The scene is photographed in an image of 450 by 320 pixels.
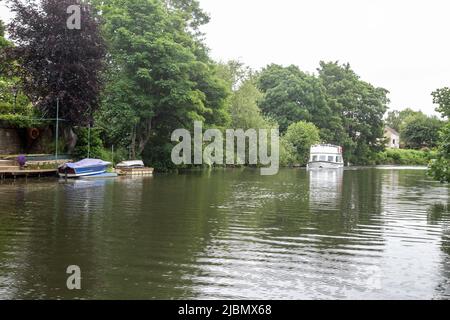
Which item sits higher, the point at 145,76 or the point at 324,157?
the point at 145,76

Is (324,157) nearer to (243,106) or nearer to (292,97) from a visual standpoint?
(243,106)

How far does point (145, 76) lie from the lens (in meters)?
40.9

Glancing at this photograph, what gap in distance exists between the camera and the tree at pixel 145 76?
136 ft

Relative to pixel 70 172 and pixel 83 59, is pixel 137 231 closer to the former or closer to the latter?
pixel 70 172

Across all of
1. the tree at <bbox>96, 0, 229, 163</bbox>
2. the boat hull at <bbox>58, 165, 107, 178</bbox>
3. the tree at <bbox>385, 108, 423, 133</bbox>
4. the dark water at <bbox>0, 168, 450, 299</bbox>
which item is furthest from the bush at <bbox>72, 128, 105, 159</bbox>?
the tree at <bbox>385, 108, 423, 133</bbox>

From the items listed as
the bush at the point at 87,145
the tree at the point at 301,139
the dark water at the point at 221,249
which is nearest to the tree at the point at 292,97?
the tree at the point at 301,139

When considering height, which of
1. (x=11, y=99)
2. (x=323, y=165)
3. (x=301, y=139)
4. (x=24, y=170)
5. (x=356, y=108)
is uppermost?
(x=356, y=108)

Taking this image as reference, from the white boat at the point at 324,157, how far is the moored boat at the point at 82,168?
31137mm

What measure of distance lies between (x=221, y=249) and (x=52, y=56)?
26775 mm

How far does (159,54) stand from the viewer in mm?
42562

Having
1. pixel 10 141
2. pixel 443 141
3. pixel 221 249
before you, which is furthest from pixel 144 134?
pixel 221 249

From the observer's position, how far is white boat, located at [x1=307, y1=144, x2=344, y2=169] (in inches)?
2354

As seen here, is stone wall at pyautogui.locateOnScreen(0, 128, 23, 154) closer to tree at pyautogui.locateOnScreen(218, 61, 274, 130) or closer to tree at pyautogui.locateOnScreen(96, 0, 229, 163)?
tree at pyautogui.locateOnScreen(96, 0, 229, 163)
